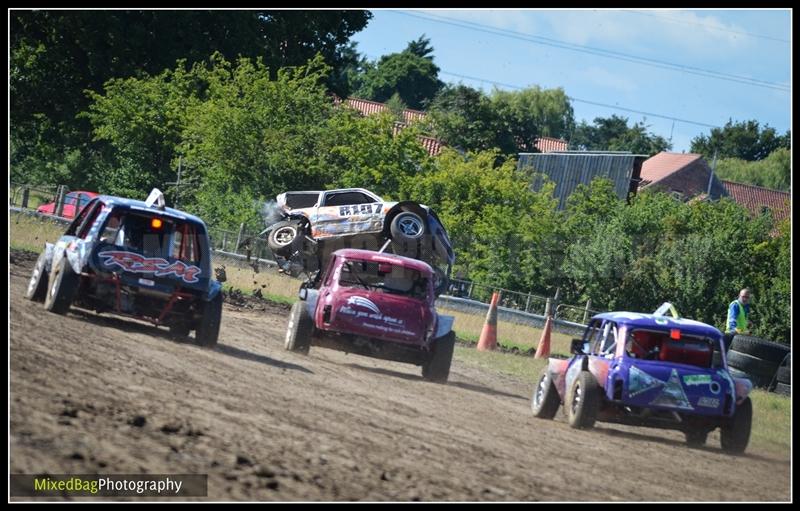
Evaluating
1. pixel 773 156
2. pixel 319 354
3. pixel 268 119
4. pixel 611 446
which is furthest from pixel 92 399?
pixel 773 156

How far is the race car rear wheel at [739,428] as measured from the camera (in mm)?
14055

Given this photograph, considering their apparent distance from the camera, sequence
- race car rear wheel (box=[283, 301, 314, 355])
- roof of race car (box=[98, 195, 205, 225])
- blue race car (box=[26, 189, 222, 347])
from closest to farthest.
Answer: blue race car (box=[26, 189, 222, 347]) → roof of race car (box=[98, 195, 205, 225]) → race car rear wheel (box=[283, 301, 314, 355])

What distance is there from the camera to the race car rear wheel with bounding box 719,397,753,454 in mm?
14055

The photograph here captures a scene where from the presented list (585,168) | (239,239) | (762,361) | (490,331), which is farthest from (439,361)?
(585,168)

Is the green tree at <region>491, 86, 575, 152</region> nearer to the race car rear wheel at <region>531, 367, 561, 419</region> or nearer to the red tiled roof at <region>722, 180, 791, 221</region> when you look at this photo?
the red tiled roof at <region>722, 180, 791, 221</region>

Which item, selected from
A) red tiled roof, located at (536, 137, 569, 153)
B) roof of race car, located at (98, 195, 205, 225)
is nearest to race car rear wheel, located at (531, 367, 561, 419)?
roof of race car, located at (98, 195, 205, 225)

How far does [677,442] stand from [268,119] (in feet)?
106

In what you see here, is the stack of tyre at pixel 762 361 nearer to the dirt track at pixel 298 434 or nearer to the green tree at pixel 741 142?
the dirt track at pixel 298 434

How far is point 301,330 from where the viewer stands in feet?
58.7

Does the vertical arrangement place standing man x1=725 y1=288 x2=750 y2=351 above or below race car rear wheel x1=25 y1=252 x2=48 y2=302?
above

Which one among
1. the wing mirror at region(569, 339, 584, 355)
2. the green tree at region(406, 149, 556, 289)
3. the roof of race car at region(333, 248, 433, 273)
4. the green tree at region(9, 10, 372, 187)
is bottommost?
the wing mirror at region(569, 339, 584, 355)

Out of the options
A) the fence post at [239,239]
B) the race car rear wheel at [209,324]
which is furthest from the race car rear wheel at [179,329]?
the fence post at [239,239]

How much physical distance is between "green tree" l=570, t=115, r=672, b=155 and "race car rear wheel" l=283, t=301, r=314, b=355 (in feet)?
303

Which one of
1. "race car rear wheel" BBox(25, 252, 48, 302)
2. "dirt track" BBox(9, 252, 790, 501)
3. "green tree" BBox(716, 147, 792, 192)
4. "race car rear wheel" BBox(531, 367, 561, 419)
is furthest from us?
"green tree" BBox(716, 147, 792, 192)
